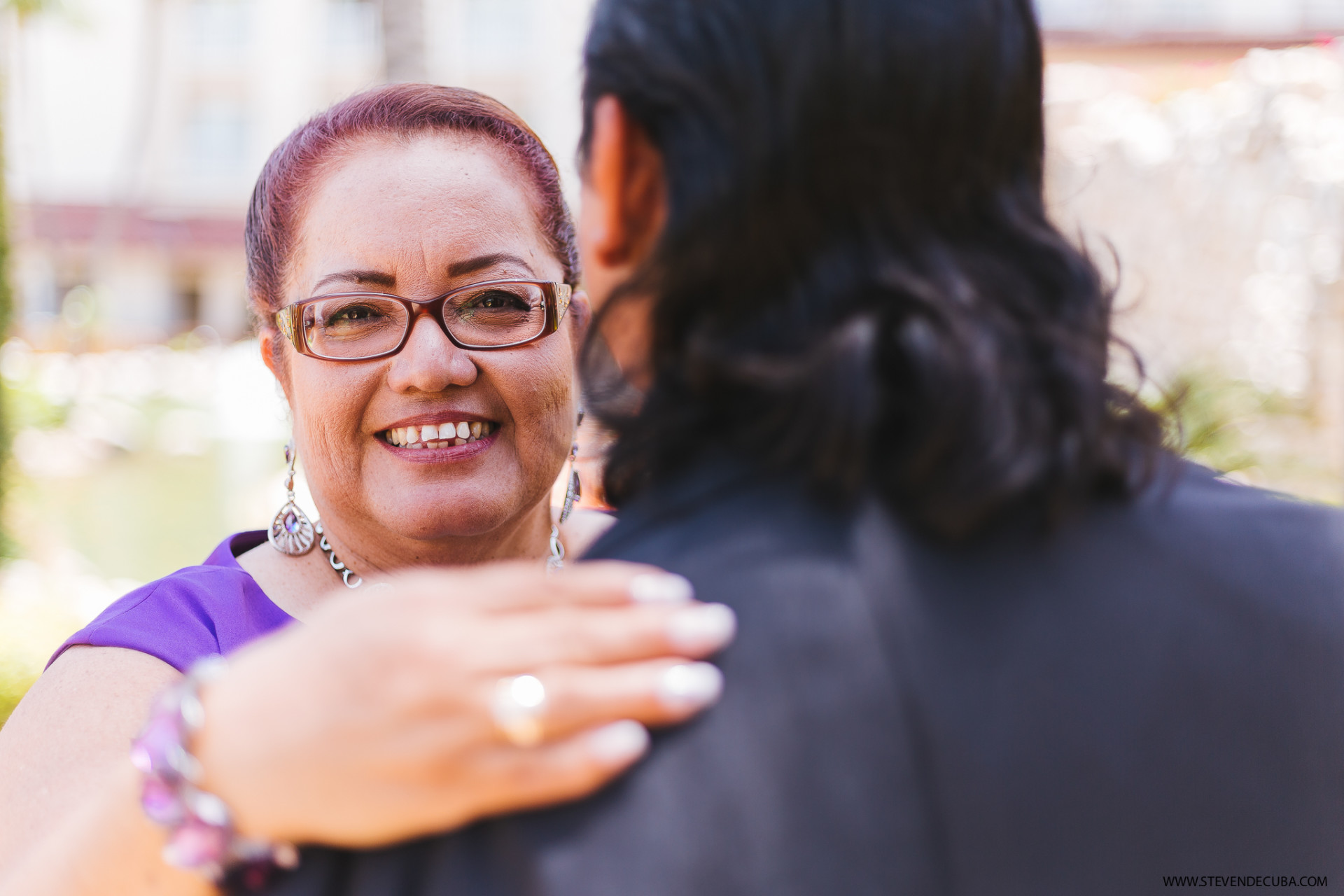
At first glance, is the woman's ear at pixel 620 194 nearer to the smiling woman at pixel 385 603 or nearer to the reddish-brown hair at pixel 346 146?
the smiling woman at pixel 385 603

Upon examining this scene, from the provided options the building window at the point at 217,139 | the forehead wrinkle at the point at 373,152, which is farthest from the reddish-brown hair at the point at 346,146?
the building window at the point at 217,139

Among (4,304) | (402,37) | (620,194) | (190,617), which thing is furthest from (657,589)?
(4,304)

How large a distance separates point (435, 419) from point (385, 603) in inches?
51.0

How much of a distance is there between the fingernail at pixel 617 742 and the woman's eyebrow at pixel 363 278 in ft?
4.61

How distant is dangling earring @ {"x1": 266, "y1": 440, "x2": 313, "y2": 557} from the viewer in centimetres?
231

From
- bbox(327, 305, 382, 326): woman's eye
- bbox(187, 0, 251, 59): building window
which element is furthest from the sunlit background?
bbox(187, 0, 251, 59): building window

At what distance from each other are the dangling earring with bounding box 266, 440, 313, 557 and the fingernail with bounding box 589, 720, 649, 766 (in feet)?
5.10

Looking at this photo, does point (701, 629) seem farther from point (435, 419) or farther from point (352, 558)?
point (352, 558)

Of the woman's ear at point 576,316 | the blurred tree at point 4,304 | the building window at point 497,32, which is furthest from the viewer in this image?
the building window at point 497,32

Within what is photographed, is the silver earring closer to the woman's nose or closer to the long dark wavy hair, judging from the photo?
the woman's nose

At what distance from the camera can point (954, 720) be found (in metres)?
0.99

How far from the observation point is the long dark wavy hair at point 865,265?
100 cm

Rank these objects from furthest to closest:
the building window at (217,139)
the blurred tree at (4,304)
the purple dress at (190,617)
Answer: the building window at (217,139) → the blurred tree at (4,304) → the purple dress at (190,617)

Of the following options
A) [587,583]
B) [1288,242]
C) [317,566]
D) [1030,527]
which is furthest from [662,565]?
[1288,242]
